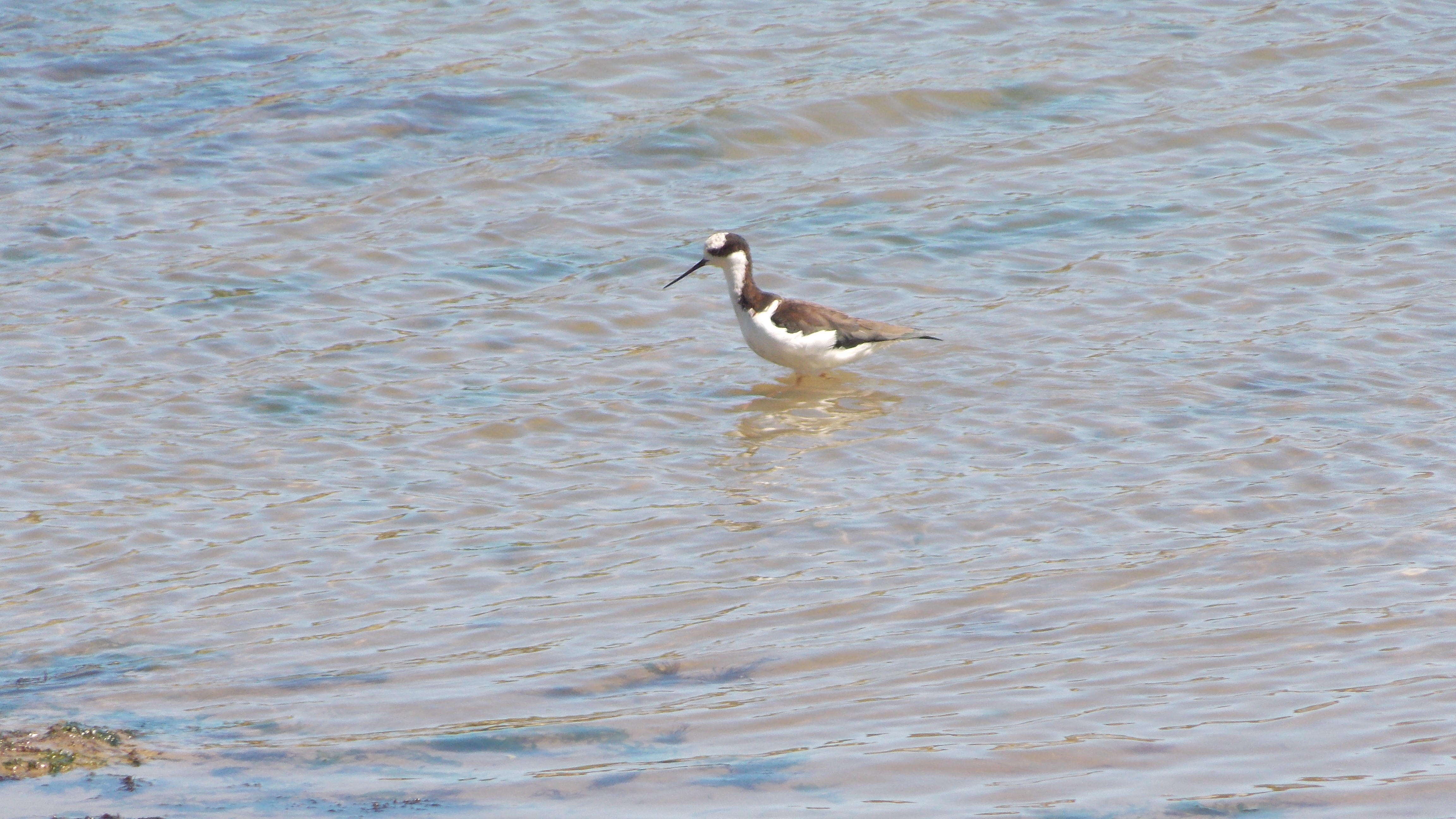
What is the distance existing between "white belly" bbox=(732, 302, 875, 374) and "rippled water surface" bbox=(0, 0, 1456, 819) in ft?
0.75

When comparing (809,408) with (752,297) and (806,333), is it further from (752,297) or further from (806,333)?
(752,297)

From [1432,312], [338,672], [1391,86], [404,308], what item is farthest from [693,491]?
[1391,86]

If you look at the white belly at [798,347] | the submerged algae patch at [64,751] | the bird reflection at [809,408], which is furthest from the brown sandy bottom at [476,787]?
the white belly at [798,347]

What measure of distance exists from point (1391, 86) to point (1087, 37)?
2.96 metres

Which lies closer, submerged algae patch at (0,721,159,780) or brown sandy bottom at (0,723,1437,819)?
brown sandy bottom at (0,723,1437,819)

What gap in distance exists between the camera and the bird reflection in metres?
8.99

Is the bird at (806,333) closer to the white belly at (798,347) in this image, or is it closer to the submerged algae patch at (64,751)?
the white belly at (798,347)

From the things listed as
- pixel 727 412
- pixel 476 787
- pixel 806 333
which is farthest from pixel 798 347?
pixel 476 787

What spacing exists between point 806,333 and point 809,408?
441 mm

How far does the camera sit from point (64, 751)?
472cm

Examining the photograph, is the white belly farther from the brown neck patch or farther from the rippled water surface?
the rippled water surface

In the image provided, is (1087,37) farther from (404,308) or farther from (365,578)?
(365,578)

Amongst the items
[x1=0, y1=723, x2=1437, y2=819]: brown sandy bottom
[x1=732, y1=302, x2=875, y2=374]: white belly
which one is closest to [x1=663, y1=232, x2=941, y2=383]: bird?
[x1=732, y1=302, x2=875, y2=374]: white belly

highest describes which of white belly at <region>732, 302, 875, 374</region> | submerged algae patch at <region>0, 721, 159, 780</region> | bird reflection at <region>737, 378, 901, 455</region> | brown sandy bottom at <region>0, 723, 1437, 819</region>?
submerged algae patch at <region>0, 721, 159, 780</region>
